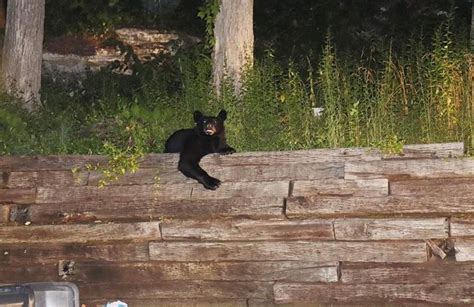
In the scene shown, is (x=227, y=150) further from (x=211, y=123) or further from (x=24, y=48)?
(x=24, y=48)

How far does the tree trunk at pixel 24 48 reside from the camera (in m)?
13.0

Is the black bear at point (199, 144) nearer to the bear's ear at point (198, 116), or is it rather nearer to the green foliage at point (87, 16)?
the bear's ear at point (198, 116)

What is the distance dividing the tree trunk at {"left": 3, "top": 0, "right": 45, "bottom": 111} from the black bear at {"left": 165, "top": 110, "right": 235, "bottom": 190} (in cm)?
378

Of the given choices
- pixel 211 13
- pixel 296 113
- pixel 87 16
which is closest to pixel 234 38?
pixel 211 13

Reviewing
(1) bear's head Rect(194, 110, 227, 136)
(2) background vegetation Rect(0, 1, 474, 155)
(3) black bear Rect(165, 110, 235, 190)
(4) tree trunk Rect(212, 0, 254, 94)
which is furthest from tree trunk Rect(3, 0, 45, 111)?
(1) bear's head Rect(194, 110, 227, 136)

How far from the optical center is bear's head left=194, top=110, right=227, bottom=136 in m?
9.50

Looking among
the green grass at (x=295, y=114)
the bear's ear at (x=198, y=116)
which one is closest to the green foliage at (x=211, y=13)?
the green grass at (x=295, y=114)

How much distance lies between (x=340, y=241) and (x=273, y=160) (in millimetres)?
963

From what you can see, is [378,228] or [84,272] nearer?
[378,228]

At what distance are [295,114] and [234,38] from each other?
1.71m

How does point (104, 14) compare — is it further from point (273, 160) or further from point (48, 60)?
point (273, 160)

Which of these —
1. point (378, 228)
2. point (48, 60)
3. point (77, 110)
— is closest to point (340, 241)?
point (378, 228)

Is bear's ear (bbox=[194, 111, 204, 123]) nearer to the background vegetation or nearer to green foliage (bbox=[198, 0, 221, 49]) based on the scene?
the background vegetation

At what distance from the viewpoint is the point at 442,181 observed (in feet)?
26.4
